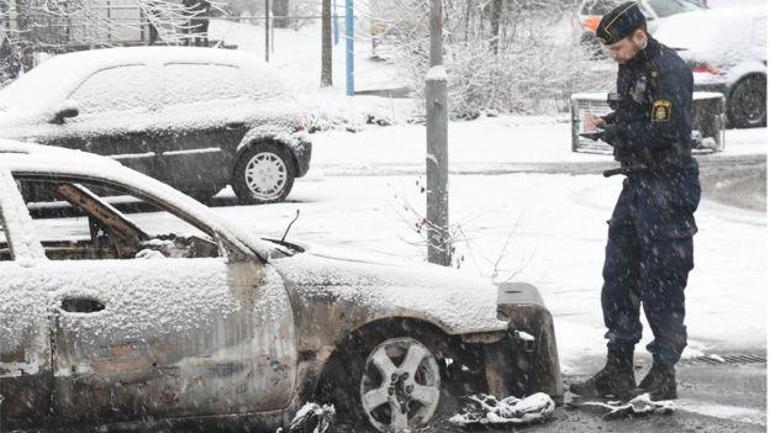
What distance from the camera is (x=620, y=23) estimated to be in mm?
6328

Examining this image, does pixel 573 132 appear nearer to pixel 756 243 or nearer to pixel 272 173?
pixel 272 173

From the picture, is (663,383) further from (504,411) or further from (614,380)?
(504,411)

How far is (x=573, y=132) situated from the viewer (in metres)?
18.6

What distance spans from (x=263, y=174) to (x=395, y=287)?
26.9 ft

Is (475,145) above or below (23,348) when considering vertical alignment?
above

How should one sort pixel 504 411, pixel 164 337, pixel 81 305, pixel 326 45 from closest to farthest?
1. pixel 81 305
2. pixel 164 337
3. pixel 504 411
4. pixel 326 45

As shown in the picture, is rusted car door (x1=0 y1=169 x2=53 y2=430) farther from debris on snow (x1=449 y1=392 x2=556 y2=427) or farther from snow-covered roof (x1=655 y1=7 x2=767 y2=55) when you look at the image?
snow-covered roof (x1=655 y1=7 x2=767 y2=55)

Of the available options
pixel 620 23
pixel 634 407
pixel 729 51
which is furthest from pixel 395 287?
pixel 729 51

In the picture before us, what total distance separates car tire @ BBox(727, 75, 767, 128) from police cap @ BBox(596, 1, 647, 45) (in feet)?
49.4

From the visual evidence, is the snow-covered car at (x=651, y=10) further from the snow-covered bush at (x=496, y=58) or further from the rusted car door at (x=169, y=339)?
the rusted car door at (x=169, y=339)

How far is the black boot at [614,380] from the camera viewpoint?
6523 mm

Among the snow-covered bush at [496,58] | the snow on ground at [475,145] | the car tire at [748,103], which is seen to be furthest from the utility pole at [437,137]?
the snow-covered bush at [496,58]

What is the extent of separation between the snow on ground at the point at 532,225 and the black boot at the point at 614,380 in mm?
612

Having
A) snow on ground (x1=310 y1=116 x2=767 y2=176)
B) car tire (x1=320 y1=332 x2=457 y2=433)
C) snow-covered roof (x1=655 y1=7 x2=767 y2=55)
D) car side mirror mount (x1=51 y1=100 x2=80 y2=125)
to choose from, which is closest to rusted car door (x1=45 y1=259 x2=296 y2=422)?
car tire (x1=320 y1=332 x2=457 y2=433)
